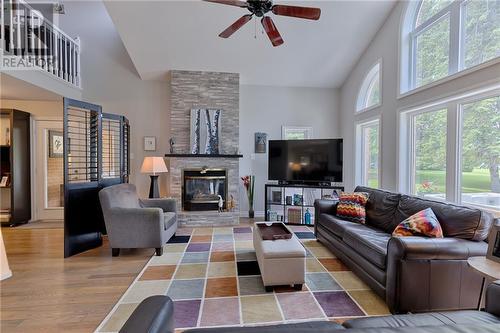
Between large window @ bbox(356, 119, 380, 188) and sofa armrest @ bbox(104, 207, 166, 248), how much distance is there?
4017 millimetres

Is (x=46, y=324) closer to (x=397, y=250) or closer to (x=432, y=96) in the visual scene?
(x=397, y=250)

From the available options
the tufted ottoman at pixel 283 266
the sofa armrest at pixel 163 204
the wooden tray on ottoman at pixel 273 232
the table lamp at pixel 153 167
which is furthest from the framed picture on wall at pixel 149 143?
the tufted ottoman at pixel 283 266

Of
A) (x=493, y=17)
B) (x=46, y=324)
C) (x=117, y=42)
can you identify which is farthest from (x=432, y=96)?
(x=117, y=42)

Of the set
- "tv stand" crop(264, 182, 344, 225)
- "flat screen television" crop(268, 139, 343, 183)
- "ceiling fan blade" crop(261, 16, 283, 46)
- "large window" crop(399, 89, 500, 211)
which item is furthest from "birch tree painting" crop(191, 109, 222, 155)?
"large window" crop(399, 89, 500, 211)

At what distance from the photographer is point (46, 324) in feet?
6.71

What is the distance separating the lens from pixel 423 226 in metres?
2.37

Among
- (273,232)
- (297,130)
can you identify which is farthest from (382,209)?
(297,130)

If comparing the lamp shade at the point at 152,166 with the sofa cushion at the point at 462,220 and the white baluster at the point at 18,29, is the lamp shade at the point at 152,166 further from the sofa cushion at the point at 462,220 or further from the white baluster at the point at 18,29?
the sofa cushion at the point at 462,220

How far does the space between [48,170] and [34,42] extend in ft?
8.68

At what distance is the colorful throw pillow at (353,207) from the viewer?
3.50 metres

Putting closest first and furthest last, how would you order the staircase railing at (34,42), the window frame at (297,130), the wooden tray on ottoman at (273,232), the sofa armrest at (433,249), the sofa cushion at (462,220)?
the sofa armrest at (433,249) → the sofa cushion at (462,220) → the wooden tray on ottoman at (273,232) → the staircase railing at (34,42) → the window frame at (297,130)

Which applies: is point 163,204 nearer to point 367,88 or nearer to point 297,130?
point 297,130

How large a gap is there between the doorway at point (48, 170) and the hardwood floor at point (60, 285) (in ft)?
4.92

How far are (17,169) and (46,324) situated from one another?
444 centimetres
